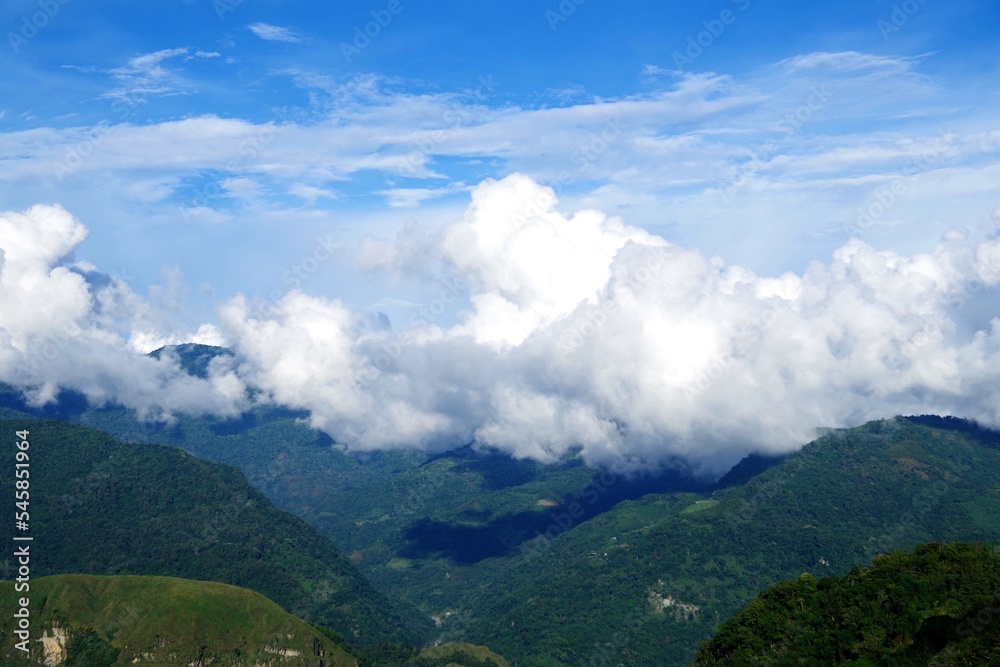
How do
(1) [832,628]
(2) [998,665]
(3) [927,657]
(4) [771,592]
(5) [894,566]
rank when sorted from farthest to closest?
(4) [771,592], (5) [894,566], (1) [832,628], (3) [927,657], (2) [998,665]

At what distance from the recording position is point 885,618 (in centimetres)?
13062

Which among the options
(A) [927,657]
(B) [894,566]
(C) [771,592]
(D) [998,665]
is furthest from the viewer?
(C) [771,592]

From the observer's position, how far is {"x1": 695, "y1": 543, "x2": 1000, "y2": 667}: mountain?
384 ft

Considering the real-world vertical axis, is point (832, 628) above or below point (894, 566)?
below

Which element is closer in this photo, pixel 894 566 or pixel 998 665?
pixel 998 665

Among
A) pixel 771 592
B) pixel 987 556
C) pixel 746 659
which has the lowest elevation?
pixel 746 659

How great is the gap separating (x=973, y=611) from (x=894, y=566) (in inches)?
1077

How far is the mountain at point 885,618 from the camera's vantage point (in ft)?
384

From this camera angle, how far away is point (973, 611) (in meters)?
118

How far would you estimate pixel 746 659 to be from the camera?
455 feet

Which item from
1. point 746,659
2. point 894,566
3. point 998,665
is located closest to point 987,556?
point 894,566

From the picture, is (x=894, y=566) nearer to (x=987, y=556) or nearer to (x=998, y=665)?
(x=987, y=556)

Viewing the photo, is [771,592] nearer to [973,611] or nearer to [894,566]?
[894,566]

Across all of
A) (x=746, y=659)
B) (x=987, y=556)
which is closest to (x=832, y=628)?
(x=746, y=659)
